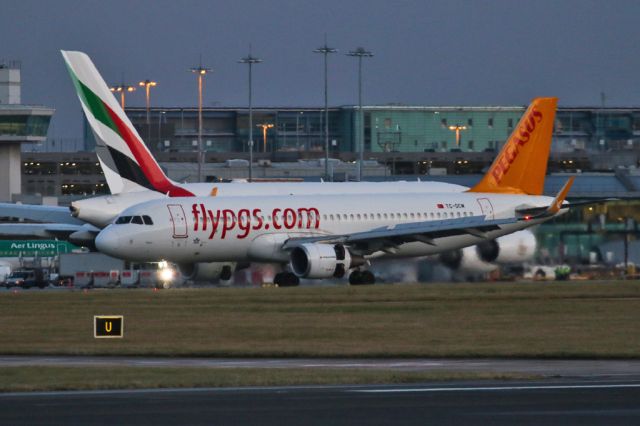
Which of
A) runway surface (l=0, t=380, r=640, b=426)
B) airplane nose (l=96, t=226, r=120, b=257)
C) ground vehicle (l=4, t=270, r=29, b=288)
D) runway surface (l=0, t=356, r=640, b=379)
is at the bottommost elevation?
ground vehicle (l=4, t=270, r=29, b=288)

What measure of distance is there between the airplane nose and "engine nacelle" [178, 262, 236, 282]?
5.13m

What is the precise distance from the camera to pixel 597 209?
7231cm

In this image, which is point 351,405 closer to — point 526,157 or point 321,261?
point 321,261

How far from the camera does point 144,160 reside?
68000 mm

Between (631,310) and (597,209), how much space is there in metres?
25.8

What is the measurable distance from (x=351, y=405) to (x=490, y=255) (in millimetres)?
41511

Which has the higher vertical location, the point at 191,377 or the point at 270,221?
the point at 270,221

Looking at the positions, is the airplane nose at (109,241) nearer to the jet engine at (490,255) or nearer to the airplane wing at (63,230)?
the airplane wing at (63,230)

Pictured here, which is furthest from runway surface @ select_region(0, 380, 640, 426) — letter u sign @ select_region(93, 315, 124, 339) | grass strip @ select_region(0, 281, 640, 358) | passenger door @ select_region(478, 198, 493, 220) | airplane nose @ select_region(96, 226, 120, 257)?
passenger door @ select_region(478, 198, 493, 220)

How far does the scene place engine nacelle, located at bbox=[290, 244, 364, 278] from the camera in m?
A: 60.9

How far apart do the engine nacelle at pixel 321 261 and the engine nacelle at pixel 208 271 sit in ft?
12.5

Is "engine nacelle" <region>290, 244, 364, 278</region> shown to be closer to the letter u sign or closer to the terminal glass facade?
the letter u sign

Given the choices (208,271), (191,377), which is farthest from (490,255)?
(191,377)

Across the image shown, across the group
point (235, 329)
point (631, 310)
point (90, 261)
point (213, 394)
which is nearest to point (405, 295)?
point (631, 310)
